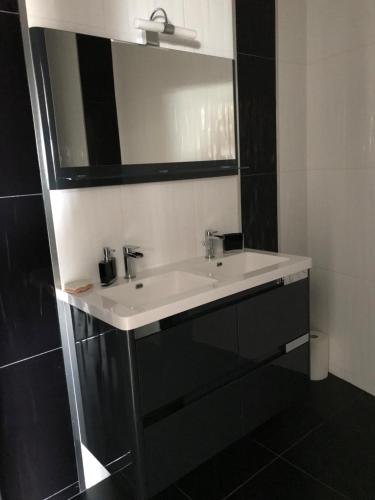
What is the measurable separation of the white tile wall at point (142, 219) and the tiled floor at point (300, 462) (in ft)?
3.03

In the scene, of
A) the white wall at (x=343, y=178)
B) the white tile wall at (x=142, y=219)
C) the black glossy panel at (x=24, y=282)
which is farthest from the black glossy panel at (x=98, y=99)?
the white wall at (x=343, y=178)

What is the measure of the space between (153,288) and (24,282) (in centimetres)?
50

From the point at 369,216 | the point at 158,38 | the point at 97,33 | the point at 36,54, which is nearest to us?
the point at 36,54

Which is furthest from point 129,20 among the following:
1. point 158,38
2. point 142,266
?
point 142,266

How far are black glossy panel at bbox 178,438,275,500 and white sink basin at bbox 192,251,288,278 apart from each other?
2.62ft

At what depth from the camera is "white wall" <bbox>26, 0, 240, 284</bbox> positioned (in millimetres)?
1512

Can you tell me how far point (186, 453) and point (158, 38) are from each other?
1636 mm

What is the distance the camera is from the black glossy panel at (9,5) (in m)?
1.31

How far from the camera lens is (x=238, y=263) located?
6.53 feet

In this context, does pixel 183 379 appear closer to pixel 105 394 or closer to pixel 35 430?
pixel 105 394

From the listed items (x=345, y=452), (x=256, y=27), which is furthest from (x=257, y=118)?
(x=345, y=452)

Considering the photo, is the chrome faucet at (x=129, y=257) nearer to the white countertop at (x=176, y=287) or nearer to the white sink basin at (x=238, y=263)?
the white countertop at (x=176, y=287)

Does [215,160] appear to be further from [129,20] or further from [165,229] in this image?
[129,20]

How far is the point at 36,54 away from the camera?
4.55 ft
